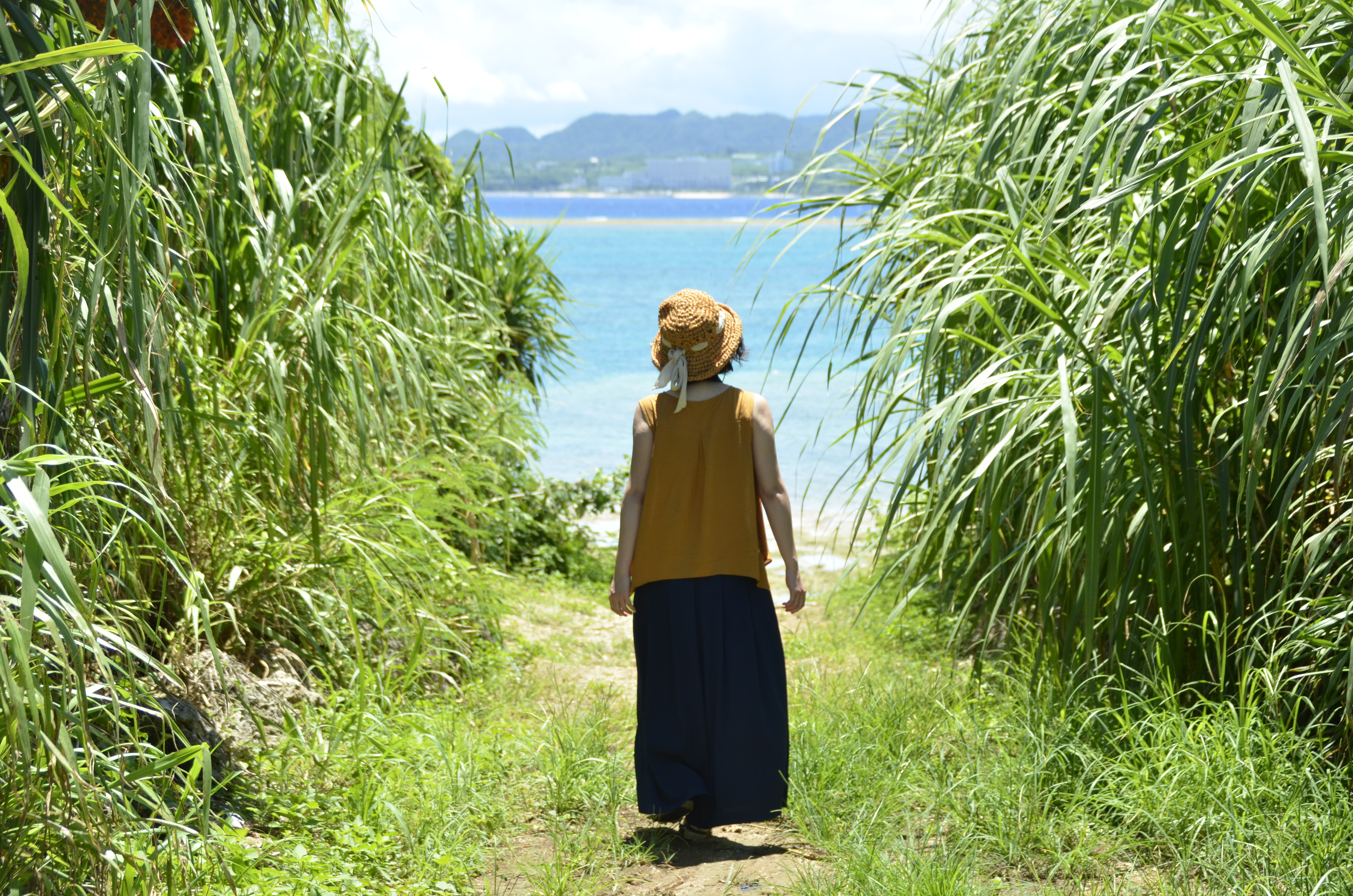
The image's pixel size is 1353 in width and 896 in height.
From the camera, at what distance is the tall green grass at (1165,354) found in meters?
2.30

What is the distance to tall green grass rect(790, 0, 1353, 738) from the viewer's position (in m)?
2.30

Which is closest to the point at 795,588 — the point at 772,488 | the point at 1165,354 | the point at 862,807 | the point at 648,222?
the point at 772,488

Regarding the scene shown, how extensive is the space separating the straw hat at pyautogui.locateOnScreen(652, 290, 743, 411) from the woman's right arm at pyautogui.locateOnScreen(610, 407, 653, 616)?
112 mm

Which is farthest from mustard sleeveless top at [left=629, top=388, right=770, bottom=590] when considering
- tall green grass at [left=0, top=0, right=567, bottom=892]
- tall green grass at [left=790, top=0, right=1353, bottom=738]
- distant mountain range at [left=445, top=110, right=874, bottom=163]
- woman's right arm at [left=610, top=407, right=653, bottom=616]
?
distant mountain range at [left=445, top=110, right=874, bottom=163]

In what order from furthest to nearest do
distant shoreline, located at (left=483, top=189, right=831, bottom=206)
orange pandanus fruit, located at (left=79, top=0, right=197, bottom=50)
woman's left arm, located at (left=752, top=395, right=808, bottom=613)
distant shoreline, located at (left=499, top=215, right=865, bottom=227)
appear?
distant shoreline, located at (left=483, top=189, right=831, bottom=206) < distant shoreline, located at (left=499, top=215, right=865, bottom=227) < woman's left arm, located at (left=752, top=395, right=808, bottom=613) < orange pandanus fruit, located at (left=79, top=0, right=197, bottom=50)

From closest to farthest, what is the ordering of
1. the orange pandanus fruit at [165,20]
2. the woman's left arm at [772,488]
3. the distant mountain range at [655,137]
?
the orange pandanus fruit at [165,20] < the woman's left arm at [772,488] < the distant mountain range at [655,137]

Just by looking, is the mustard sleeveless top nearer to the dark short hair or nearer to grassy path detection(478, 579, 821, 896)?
the dark short hair

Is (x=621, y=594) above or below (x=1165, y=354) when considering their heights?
below

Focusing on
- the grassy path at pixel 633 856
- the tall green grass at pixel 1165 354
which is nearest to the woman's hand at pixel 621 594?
the grassy path at pixel 633 856

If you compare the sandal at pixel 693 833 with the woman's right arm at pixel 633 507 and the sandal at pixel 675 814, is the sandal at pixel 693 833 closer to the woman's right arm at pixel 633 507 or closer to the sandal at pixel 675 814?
the sandal at pixel 675 814

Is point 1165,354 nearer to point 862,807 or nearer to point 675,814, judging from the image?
point 862,807

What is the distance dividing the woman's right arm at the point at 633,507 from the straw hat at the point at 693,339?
0.11 m

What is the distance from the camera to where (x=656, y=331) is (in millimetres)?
27422

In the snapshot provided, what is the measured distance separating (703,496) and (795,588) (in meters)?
0.32
